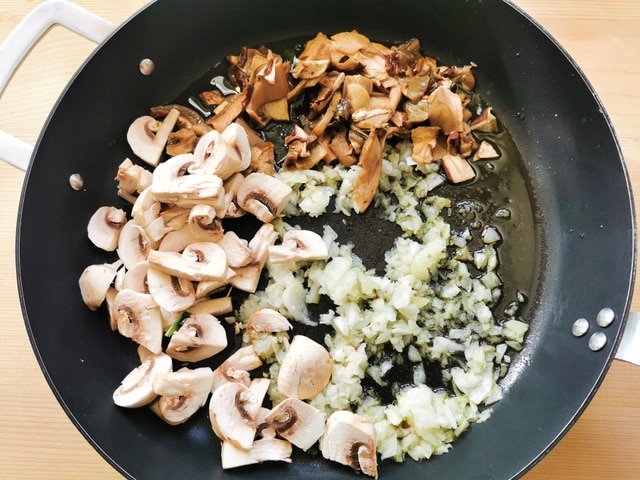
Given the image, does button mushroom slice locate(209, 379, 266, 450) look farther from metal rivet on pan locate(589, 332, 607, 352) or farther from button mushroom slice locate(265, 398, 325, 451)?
metal rivet on pan locate(589, 332, 607, 352)

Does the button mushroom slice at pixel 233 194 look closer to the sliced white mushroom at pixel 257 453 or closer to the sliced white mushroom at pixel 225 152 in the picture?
the sliced white mushroom at pixel 225 152

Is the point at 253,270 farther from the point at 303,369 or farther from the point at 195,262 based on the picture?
the point at 303,369

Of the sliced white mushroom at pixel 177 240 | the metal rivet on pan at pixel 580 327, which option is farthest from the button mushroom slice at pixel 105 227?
the metal rivet on pan at pixel 580 327

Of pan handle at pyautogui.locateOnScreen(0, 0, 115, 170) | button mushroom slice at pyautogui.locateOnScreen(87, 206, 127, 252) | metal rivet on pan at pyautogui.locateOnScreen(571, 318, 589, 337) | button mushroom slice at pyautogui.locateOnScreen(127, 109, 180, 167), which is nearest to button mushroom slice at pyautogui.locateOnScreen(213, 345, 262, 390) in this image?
button mushroom slice at pyautogui.locateOnScreen(87, 206, 127, 252)

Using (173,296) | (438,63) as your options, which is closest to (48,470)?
(173,296)

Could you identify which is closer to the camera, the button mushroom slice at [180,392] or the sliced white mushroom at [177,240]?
the button mushroom slice at [180,392]

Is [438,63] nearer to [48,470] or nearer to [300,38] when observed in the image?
[300,38]

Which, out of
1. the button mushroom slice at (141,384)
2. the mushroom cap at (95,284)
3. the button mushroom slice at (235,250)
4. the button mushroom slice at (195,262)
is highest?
the button mushroom slice at (235,250)
